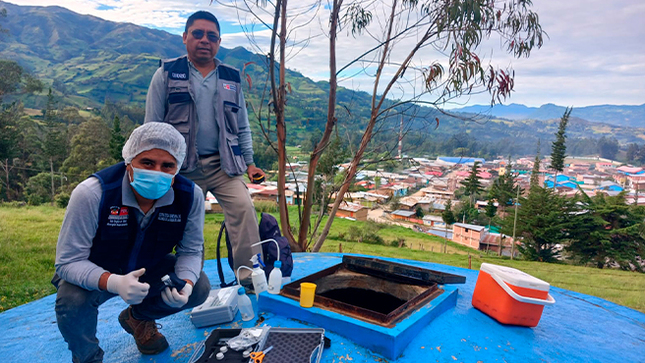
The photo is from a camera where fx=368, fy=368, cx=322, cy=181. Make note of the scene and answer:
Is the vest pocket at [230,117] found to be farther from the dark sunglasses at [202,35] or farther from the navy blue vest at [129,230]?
the navy blue vest at [129,230]

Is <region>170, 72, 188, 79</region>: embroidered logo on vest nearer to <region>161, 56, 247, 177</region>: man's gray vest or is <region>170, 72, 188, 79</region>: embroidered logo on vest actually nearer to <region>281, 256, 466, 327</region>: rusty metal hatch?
<region>161, 56, 247, 177</region>: man's gray vest

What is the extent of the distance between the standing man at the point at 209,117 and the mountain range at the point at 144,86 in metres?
1.64

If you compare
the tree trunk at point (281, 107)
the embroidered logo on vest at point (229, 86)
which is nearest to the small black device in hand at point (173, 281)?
the embroidered logo on vest at point (229, 86)

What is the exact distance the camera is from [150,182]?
1725 mm

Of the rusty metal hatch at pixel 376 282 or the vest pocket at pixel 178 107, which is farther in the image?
the rusty metal hatch at pixel 376 282

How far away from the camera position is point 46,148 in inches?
1210

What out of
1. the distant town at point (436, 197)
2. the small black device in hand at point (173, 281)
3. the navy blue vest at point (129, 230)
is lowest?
the distant town at point (436, 197)

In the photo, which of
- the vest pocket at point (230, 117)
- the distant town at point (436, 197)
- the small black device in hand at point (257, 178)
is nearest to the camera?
the vest pocket at point (230, 117)

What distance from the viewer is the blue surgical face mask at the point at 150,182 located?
1.71 metres

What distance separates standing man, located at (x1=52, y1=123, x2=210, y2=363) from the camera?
1619mm

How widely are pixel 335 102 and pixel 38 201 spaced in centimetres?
2889

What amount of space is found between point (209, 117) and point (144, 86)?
368 ft

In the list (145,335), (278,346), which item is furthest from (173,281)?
(278,346)

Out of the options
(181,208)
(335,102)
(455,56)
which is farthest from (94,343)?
(455,56)
